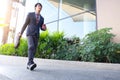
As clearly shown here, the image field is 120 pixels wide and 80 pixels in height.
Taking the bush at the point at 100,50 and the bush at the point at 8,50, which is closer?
the bush at the point at 100,50

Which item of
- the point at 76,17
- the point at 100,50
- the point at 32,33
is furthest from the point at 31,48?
the point at 76,17

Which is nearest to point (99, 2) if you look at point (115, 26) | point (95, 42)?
point (115, 26)

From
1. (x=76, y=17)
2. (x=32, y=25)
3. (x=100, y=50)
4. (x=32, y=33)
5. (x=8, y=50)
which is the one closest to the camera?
(x=32, y=33)

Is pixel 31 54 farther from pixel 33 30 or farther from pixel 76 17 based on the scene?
pixel 76 17

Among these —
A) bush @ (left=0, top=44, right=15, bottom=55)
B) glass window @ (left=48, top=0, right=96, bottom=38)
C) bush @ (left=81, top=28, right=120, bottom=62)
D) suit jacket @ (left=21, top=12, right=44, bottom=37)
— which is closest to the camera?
suit jacket @ (left=21, top=12, right=44, bottom=37)

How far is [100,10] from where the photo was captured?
11711 millimetres

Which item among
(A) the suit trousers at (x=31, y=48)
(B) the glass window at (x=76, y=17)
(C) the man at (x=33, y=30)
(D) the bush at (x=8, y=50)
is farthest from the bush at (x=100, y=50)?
(D) the bush at (x=8, y=50)

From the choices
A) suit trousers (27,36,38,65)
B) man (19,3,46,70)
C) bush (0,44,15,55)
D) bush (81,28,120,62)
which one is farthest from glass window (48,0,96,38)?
suit trousers (27,36,38,65)

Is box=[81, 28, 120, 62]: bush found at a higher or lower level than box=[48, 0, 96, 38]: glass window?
lower

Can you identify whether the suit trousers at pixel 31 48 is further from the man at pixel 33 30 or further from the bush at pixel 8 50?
the bush at pixel 8 50

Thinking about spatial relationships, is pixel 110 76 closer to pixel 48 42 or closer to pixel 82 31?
pixel 48 42

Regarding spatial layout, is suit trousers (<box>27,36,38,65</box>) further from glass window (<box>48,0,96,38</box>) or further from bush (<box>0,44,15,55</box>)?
glass window (<box>48,0,96,38</box>)

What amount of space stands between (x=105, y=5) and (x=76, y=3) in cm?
226

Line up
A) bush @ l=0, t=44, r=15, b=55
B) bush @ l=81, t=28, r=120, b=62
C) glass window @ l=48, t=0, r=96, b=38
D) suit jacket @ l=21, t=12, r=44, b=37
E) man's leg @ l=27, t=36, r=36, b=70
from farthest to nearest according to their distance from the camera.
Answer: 1. glass window @ l=48, t=0, r=96, b=38
2. bush @ l=0, t=44, r=15, b=55
3. bush @ l=81, t=28, r=120, b=62
4. suit jacket @ l=21, t=12, r=44, b=37
5. man's leg @ l=27, t=36, r=36, b=70
